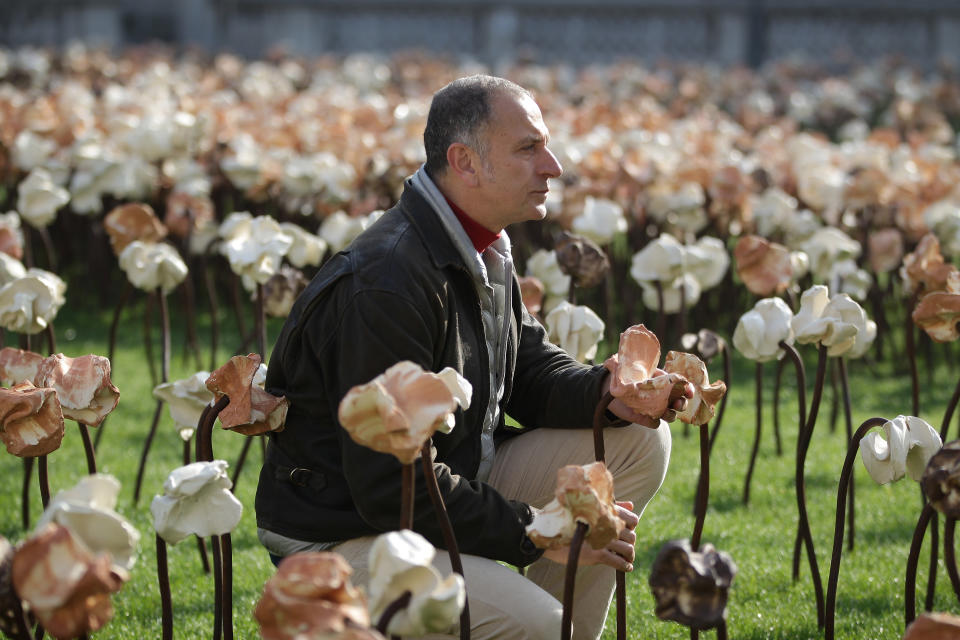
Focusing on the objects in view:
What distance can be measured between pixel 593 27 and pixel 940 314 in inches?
591

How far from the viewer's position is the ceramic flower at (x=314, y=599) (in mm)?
1876

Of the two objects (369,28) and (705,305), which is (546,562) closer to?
(705,305)

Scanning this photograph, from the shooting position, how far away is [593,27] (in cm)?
1759

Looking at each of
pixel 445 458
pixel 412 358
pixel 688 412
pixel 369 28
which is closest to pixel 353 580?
pixel 445 458

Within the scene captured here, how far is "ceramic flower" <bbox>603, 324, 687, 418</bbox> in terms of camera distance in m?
2.70

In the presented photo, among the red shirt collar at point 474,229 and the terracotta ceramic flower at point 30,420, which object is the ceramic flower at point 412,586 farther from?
the red shirt collar at point 474,229

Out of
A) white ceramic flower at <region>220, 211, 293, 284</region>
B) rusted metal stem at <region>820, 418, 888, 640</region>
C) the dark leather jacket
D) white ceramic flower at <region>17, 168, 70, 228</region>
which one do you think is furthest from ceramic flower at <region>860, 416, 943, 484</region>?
white ceramic flower at <region>17, 168, 70, 228</region>

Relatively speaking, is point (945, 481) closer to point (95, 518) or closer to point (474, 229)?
point (474, 229)

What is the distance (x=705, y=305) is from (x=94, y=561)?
4.89m

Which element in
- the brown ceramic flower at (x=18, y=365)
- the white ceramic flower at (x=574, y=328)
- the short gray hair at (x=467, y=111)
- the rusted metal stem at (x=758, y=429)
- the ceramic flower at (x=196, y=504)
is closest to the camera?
the ceramic flower at (x=196, y=504)

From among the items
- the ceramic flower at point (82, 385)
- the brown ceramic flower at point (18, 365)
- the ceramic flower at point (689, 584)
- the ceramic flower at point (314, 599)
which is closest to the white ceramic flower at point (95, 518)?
the ceramic flower at point (314, 599)

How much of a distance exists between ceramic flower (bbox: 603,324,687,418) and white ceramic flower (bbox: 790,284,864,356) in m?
0.60

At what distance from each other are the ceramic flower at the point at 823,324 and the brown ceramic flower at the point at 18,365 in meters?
1.84

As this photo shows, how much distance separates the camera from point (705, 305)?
6500mm
